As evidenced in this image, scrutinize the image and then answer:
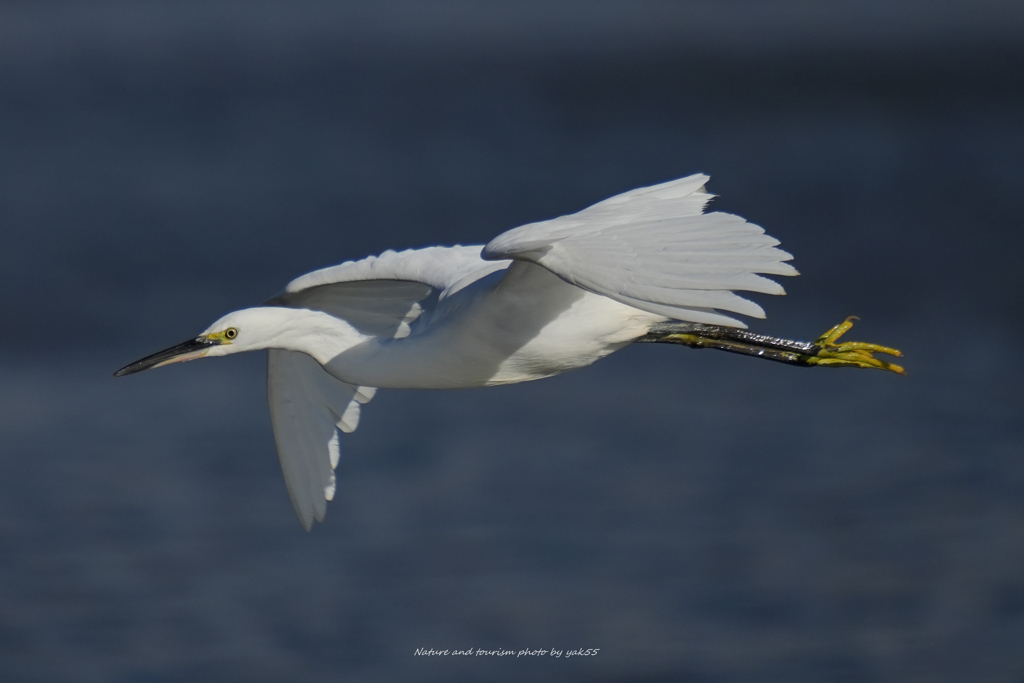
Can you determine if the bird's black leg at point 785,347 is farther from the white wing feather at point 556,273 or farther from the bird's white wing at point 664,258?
the bird's white wing at point 664,258

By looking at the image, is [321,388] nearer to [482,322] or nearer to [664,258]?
[482,322]

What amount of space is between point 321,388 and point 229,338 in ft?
2.63

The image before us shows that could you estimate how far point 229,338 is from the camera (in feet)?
20.3

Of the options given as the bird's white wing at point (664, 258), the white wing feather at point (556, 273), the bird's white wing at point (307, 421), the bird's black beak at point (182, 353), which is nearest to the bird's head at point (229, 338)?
the bird's black beak at point (182, 353)

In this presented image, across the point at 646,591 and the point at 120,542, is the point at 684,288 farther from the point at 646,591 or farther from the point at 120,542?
the point at 120,542

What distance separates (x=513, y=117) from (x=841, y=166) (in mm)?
4060

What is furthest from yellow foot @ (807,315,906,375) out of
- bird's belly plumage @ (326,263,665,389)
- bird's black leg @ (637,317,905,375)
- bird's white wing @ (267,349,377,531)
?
bird's white wing @ (267,349,377,531)

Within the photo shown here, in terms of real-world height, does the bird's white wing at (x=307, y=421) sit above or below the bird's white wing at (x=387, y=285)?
below

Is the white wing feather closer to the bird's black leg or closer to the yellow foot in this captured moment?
the bird's black leg

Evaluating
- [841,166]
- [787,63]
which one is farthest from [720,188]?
[787,63]

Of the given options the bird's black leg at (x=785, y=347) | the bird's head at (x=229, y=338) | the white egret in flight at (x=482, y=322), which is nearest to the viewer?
the white egret in flight at (x=482, y=322)

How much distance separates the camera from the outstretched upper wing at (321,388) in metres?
6.70

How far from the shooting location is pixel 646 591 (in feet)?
31.3

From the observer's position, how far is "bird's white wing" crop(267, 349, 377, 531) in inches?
267
